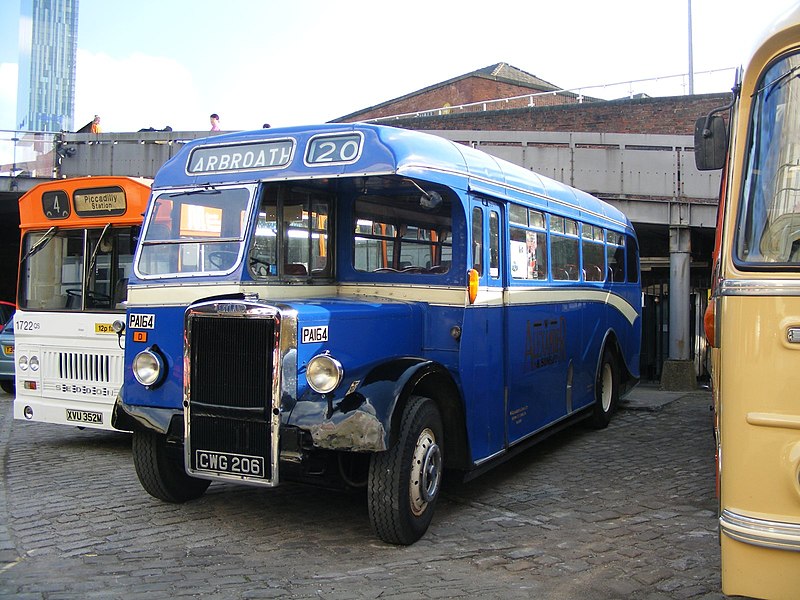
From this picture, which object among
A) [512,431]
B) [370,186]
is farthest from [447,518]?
[370,186]

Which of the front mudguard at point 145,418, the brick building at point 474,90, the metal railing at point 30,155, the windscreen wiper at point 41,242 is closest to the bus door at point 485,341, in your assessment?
the front mudguard at point 145,418

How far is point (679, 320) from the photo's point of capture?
1543 cm

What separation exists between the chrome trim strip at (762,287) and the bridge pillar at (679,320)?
12.2 metres

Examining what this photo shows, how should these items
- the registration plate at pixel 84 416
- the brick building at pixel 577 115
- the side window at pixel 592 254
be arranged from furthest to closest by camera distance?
the brick building at pixel 577 115 < the side window at pixel 592 254 < the registration plate at pixel 84 416

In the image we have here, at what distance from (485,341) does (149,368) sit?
2683 millimetres

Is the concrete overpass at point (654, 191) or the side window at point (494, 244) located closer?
the side window at point (494, 244)

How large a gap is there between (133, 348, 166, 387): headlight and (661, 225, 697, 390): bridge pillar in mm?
11593

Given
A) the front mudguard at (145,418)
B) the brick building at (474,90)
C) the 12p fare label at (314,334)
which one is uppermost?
the brick building at (474,90)

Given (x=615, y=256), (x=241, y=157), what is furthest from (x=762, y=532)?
(x=615, y=256)

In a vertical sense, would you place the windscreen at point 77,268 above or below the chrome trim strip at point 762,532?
above

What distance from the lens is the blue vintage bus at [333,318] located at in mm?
5281

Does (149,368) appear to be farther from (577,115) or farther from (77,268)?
(577,115)

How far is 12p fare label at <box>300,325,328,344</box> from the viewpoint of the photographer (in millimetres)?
5285

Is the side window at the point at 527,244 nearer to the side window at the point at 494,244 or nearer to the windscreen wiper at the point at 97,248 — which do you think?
the side window at the point at 494,244
